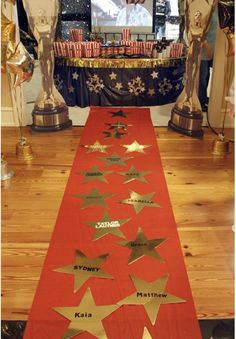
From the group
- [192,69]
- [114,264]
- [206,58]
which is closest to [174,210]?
[114,264]

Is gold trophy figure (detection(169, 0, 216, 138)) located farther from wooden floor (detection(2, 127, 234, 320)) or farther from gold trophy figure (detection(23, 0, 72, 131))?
gold trophy figure (detection(23, 0, 72, 131))

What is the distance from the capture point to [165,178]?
2.87 metres

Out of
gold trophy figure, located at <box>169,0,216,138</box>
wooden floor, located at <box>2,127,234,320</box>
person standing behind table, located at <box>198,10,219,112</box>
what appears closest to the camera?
wooden floor, located at <box>2,127,234,320</box>

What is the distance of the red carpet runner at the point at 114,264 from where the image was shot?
1510 mm

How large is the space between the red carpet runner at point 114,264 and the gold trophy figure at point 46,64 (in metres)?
1.10

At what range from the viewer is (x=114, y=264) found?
1.88m

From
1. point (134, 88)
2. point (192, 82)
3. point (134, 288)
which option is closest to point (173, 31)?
point (134, 88)

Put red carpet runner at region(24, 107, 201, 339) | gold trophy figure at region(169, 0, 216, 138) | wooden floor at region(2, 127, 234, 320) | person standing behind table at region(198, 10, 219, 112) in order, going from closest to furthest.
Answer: red carpet runner at region(24, 107, 201, 339) < wooden floor at region(2, 127, 234, 320) < gold trophy figure at region(169, 0, 216, 138) < person standing behind table at region(198, 10, 219, 112)

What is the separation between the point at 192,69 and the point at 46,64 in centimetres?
163

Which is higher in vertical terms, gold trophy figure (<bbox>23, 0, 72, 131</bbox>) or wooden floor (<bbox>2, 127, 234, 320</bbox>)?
gold trophy figure (<bbox>23, 0, 72, 131</bbox>)

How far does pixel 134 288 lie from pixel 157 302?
14 centimetres

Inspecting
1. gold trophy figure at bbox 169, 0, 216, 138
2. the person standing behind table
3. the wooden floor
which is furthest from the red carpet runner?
the person standing behind table

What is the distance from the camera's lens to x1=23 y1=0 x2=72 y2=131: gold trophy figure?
3.58 m

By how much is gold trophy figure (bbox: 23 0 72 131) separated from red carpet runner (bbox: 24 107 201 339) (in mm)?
1097
